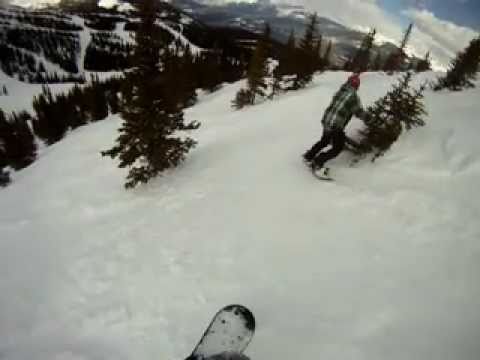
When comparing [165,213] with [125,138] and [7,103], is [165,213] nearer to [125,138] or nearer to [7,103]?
[125,138]

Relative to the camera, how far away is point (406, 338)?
4617mm

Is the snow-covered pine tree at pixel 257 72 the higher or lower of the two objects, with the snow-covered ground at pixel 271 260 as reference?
lower

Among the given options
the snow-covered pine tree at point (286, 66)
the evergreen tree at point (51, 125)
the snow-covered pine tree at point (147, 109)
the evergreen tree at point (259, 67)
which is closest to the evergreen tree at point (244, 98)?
the evergreen tree at point (259, 67)

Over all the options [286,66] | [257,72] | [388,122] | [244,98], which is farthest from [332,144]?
[286,66]

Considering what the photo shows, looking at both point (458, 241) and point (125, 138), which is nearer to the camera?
point (458, 241)

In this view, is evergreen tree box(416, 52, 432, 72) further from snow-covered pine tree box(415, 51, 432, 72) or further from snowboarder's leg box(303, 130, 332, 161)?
snowboarder's leg box(303, 130, 332, 161)

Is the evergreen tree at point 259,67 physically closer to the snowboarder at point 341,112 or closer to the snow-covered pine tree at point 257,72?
the snow-covered pine tree at point 257,72

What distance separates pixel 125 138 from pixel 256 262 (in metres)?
7.53

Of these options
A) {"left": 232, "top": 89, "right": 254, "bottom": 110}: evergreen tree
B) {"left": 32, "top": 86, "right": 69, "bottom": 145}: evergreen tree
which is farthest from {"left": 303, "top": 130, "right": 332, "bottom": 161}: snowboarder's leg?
{"left": 32, "top": 86, "right": 69, "bottom": 145}: evergreen tree

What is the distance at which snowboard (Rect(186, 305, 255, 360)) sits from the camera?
165 inches

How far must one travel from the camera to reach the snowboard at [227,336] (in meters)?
4.18

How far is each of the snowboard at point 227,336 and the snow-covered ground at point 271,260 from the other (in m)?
0.53

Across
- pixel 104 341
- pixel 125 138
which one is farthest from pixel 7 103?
pixel 104 341

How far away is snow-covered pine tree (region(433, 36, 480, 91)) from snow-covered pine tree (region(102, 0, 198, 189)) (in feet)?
40.8
